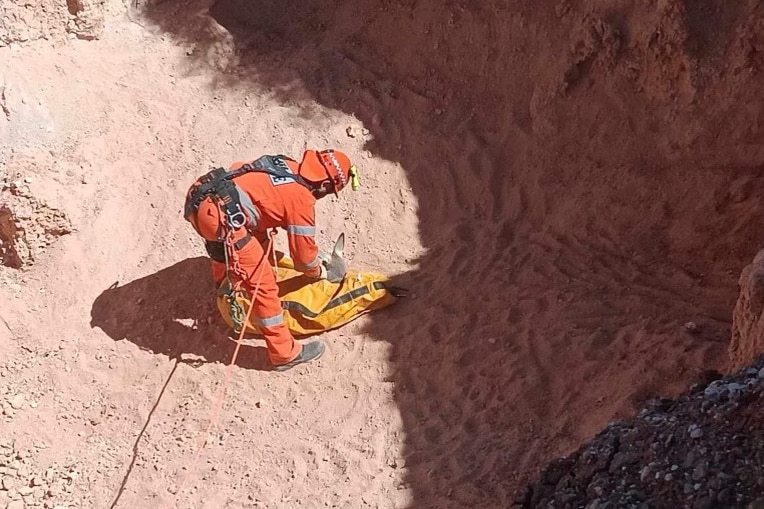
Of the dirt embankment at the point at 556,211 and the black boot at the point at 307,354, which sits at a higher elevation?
the dirt embankment at the point at 556,211

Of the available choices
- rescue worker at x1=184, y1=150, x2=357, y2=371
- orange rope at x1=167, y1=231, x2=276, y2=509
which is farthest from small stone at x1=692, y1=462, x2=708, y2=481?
rescue worker at x1=184, y1=150, x2=357, y2=371

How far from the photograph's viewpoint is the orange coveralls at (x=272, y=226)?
4309 mm

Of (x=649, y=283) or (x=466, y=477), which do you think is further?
(x=649, y=283)

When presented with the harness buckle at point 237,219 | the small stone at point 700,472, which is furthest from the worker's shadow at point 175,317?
the small stone at point 700,472

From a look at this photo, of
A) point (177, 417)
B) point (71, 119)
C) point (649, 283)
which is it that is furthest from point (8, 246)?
point (649, 283)

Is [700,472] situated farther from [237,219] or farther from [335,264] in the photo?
[335,264]

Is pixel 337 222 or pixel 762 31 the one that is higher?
pixel 762 31

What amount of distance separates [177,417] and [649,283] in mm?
2984

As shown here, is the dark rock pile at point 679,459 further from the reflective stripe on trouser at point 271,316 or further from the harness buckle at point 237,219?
the harness buckle at point 237,219

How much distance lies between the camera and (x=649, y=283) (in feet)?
15.0

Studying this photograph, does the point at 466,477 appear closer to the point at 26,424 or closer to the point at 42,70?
the point at 26,424

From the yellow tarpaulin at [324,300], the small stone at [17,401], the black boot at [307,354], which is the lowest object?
the small stone at [17,401]

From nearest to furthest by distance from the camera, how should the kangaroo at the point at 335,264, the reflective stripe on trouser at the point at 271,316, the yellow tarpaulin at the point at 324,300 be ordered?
1. the reflective stripe on trouser at the point at 271,316
2. the yellow tarpaulin at the point at 324,300
3. the kangaroo at the point at 335,264

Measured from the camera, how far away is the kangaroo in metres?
5.01
